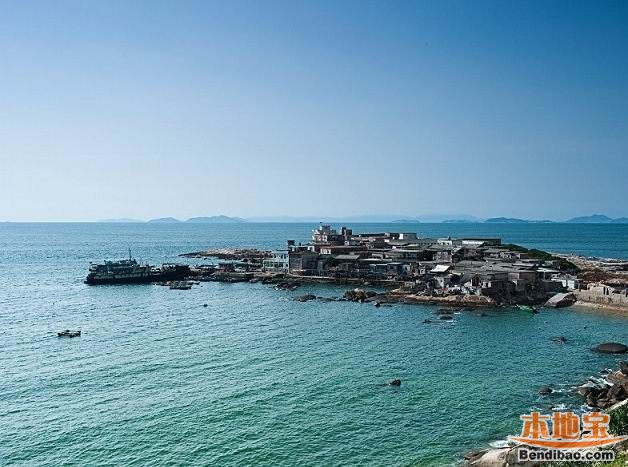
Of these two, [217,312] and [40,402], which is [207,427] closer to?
[40,402]

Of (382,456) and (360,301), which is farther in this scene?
(360,301)

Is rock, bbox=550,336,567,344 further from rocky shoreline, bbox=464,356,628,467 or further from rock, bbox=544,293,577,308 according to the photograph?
rock, bbox=544,293,577,308

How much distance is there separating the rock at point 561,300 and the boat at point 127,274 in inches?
2222

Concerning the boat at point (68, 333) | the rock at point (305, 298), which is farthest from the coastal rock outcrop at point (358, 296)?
the boat at point (68, 333)

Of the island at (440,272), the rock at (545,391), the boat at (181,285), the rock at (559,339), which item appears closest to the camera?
the rock at (545,391)

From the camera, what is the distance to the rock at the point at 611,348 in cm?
3988

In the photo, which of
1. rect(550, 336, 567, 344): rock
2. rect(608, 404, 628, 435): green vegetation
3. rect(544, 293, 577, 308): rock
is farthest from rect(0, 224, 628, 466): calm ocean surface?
rect(608, 404, 628, 435): green vegetation

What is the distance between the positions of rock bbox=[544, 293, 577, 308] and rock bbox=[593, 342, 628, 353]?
62.6 ft

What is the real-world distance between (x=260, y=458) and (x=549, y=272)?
5607cm

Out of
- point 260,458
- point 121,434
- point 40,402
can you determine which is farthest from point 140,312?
point 260,458

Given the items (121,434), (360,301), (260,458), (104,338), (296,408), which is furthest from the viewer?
(360,301)

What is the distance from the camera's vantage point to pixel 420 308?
196ft

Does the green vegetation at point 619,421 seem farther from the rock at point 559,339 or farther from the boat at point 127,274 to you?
the boat at point 127,274

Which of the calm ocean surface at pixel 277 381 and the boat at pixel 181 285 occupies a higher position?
the boat at pixel 181 285
